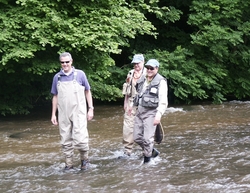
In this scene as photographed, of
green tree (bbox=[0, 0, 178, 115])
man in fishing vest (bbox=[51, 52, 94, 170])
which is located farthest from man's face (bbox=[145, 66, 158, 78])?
green tree (bbox=[0, 0, 178, 115])

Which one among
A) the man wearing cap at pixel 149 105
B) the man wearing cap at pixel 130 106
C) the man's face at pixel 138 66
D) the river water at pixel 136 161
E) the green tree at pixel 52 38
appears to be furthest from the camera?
the green tree at pixel 52 38

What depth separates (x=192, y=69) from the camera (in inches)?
648

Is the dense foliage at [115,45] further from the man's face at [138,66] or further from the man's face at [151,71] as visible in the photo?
the man's face at [151,71]

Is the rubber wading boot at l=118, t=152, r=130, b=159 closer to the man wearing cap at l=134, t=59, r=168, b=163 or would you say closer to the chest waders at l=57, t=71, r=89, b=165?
the man wearing cap at l=134, t=59, r=168, b=163

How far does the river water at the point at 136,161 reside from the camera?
19.4 ft

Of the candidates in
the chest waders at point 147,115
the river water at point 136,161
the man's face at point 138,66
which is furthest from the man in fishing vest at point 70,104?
the man's face at point 138,66

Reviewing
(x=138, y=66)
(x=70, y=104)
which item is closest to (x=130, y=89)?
(x=138, y=66)

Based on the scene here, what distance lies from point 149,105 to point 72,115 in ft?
4.16

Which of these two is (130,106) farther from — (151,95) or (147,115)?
(151,95)

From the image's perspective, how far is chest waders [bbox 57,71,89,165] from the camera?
6.64 metres

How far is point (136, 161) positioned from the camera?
7.32 metres

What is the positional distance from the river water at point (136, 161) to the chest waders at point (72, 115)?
1.56ft

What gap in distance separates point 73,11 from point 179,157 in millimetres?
6427

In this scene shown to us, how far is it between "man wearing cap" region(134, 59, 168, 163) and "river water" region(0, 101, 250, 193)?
421mm
